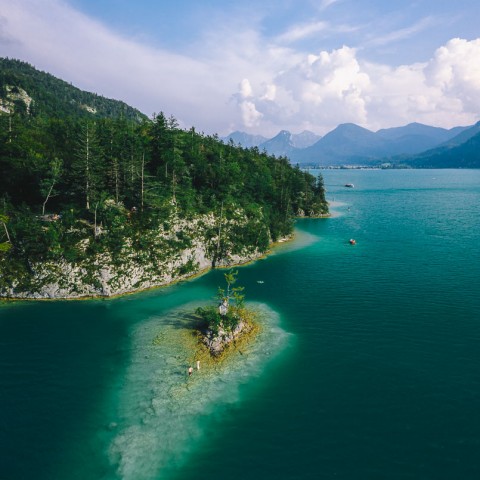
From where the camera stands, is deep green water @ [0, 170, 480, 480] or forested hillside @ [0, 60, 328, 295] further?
forested hillside @ [0, 60, 328, 295]

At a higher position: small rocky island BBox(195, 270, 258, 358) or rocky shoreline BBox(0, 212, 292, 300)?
rocky shoreline BBox(0, 212, 292, 300)

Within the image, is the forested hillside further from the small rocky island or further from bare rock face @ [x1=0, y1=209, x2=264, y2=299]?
the small rocky island

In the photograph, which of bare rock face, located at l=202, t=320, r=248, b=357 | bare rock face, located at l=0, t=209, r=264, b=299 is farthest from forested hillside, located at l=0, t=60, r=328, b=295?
bare rock face, located at l=202, t=320, r=248, b=357

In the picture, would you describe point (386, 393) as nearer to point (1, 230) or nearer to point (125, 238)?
point (125, 238)

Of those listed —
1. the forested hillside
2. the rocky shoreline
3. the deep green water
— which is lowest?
the deep green water

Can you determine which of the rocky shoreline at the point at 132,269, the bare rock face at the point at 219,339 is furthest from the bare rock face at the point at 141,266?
the bare rock face at the point at 219,339

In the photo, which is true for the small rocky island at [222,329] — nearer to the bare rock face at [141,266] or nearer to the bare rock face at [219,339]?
the bare rock face at [219,339]


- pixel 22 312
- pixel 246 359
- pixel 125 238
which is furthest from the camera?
pixel 125 238

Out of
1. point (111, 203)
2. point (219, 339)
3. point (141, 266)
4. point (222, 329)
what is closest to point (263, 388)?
point (219, 339)

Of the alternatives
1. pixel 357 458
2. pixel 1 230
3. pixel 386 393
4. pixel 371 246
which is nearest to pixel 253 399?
pixel 357 458
